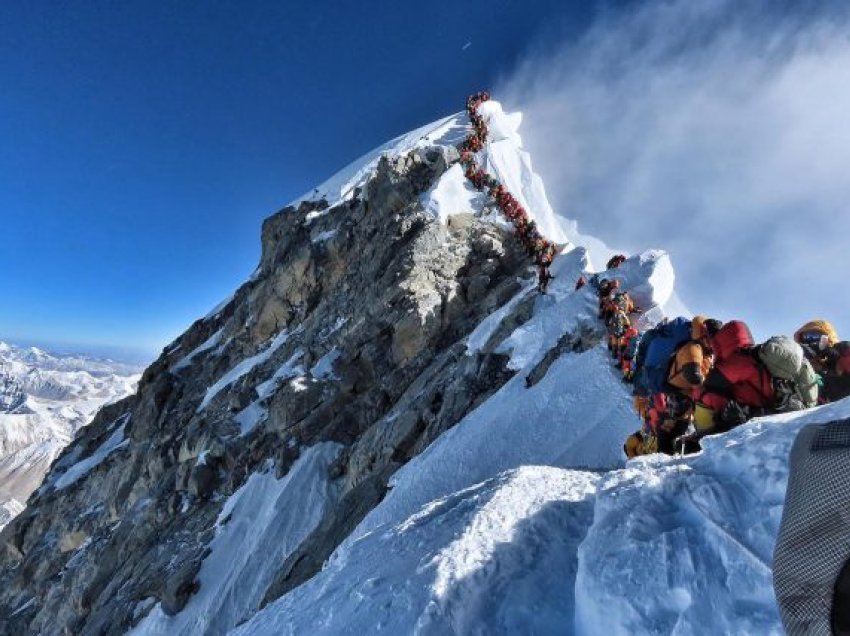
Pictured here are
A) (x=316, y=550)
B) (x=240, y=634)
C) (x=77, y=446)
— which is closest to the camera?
(x=240, y=634)

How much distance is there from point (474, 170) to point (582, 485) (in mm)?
32906

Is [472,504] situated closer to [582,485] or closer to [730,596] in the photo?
[582,485]

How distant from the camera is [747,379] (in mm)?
6754

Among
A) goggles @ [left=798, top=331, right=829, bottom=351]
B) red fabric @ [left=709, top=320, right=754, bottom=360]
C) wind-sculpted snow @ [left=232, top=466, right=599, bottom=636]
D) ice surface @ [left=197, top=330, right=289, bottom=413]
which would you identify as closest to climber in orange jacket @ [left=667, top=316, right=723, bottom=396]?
red fabric @ [left=709, top=320, right=754, bottom=360]

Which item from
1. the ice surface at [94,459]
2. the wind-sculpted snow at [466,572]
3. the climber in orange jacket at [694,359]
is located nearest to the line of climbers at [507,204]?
the climber in orange jacket at [694,359]

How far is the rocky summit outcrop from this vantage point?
21578mm

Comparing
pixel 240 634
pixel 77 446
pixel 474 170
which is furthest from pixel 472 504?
pixel 77 446

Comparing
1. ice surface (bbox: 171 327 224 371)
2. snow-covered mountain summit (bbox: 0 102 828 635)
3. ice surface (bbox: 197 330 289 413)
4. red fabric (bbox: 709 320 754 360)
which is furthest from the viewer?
ice surface (bbox: 171 327 224 371)

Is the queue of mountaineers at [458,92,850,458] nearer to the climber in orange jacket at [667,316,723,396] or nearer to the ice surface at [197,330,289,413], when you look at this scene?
the climber in orange jacket at [667,316,723,396]

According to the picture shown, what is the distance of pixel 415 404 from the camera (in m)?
21.0

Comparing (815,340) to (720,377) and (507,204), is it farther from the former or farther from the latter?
(507,204)

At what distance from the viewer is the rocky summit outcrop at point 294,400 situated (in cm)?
2158

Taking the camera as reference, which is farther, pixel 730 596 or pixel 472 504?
pixel 472 504

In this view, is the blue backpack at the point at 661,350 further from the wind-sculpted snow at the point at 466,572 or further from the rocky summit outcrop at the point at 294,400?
the rocky summit outcrop at the point at 294,400
